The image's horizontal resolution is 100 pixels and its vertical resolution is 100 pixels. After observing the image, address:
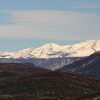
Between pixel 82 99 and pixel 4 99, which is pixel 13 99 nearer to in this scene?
pixel 4 99

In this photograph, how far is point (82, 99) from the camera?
12962 centimetres

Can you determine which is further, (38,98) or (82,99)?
(38,98)

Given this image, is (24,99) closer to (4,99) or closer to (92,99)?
(4,99)

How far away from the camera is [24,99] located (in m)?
186

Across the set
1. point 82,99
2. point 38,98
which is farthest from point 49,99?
point 82,99

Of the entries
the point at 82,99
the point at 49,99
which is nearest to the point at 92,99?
the point at 82,99

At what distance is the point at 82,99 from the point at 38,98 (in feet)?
188

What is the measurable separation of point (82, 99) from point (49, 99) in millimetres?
50670

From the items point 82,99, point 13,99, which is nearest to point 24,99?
point 13,99

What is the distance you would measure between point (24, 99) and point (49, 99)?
1238 cm

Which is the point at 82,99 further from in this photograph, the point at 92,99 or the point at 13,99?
the point at 13,99

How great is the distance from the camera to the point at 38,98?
607 feet

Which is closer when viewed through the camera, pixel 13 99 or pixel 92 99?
pixel 92 99

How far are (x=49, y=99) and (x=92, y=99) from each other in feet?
174
